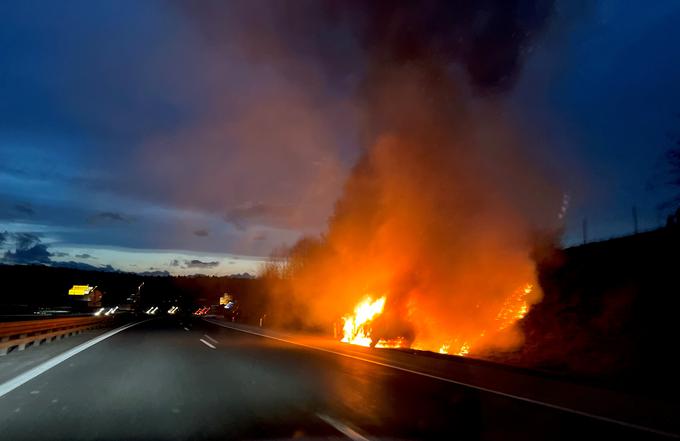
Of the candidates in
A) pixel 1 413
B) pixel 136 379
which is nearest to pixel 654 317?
pixel 136 379

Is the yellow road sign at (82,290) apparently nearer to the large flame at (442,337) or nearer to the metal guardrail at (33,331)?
the metal guardrail at (33,331)

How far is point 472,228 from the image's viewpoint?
79.8ft

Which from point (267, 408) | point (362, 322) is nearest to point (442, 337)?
point (362, 322)

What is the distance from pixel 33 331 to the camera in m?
21.1

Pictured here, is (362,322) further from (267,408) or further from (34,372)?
(267,408)

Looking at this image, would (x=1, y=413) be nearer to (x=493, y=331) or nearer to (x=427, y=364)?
(x=427, y=364)

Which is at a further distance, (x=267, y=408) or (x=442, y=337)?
(x=442, y=337)

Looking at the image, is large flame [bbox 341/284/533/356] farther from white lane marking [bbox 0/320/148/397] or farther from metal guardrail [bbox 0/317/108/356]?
metal guardrail [bbox 0/317/108/356]

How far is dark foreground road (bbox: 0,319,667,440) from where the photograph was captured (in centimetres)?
694

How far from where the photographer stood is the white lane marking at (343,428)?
6.68 meters

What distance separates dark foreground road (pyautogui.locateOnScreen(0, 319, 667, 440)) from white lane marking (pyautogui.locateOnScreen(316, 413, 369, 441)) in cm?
1

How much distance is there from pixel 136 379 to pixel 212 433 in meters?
5.64

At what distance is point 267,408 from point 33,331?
16.2 m

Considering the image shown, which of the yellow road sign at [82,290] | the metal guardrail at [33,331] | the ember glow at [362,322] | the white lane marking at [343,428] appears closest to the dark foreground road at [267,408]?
the white lane marking at [343,428]
